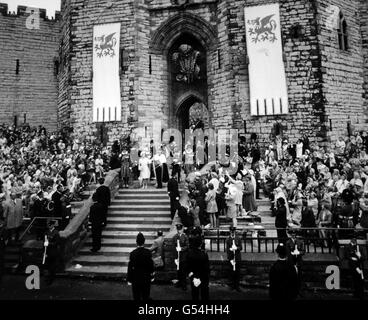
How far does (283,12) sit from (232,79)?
4126mm

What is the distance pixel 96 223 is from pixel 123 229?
4.08 ft

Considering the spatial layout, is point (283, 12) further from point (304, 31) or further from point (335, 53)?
point (335, 53)

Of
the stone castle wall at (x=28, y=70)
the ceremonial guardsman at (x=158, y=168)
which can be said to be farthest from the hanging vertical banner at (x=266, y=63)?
the stone castle wall at (x=28, y=70)

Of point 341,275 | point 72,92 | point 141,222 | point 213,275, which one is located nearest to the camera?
point 341,275

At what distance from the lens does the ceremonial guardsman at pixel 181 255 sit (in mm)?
8414

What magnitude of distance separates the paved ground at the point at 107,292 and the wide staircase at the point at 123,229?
56 cm

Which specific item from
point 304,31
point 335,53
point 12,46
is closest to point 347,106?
point 335,53

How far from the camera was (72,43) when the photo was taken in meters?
20.5

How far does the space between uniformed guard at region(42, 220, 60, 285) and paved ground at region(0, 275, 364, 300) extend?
28 centimetres

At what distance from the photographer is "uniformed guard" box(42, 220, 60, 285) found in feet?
29.8

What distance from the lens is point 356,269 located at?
7.46 m

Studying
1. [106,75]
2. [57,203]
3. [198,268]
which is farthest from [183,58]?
[198,268]

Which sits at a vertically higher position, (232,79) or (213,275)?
(232,79)
